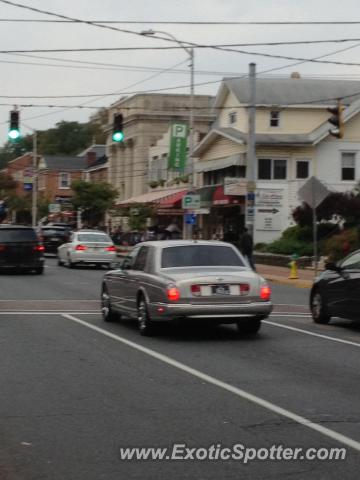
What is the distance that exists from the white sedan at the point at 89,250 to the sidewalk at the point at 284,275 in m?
6.11

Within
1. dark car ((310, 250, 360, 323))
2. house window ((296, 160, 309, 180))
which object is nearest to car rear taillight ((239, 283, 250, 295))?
dark car ((310, 250, 360, 323))

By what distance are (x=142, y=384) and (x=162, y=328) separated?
5.00 m

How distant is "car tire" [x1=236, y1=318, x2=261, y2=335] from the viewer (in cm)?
1523

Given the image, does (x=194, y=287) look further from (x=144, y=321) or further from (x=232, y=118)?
(x=232, y=118)

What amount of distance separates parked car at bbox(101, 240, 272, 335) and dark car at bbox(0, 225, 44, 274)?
16943 millimetres

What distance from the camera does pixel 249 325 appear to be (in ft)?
50.6

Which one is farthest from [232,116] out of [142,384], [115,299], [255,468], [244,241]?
[255,468]

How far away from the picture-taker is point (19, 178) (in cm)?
12350

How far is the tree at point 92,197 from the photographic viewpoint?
2638 inches

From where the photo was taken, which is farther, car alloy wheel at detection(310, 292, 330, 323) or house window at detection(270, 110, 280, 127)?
house window at detection(270, 110, 280, 127)

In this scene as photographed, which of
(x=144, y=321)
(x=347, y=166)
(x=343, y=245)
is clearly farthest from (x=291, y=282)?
(x=347, y=166)

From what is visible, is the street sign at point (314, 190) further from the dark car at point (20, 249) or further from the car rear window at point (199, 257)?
the car rear window at point (199, 257)

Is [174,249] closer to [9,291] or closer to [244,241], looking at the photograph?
[9,291]

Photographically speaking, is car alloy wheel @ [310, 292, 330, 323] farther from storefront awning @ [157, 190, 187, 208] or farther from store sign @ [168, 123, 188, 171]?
storefront awning @ [157, 190, 187, 208]
